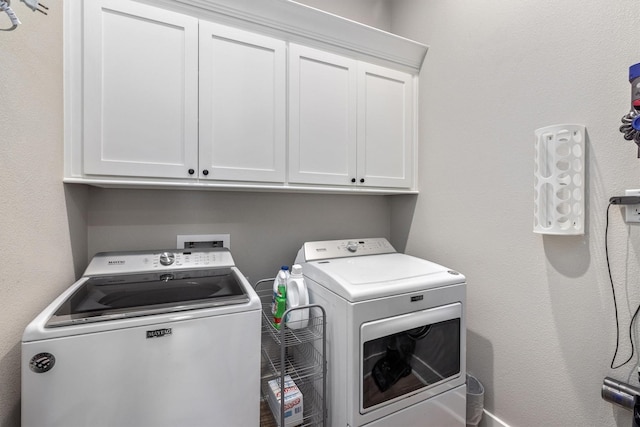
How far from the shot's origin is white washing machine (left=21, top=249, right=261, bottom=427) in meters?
0.79

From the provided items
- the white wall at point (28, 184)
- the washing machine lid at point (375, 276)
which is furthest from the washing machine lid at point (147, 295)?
the washing machine lid at point (375, 276)

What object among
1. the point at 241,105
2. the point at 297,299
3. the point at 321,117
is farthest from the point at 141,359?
the point at 321,117

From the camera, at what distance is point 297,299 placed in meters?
1.39

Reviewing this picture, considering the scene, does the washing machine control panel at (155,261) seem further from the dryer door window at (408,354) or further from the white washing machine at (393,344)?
the dryer door window at (408,354)

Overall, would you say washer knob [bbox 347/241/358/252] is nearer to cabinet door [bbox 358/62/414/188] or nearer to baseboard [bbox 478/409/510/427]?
cabinet door [bbox 358/62/414/188]

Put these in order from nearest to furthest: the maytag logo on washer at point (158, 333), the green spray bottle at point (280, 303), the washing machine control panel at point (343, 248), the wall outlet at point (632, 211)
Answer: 1. the maytag logo on washer at point (158, 333)
2. the wall outlet at point (632, 211)
3. the green spray bottle at point (280, 303)
4. the washing machine control panel at point (343, 248)

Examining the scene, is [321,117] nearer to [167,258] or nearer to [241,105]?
[241,105]

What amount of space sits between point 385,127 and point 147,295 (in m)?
1.64

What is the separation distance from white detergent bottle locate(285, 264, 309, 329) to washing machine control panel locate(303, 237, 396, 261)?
0.70 ft

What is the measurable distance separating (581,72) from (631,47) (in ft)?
0.48

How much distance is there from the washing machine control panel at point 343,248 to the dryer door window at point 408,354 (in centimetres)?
61

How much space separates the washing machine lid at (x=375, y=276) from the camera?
1.17 m

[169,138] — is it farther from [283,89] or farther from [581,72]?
[581,72]

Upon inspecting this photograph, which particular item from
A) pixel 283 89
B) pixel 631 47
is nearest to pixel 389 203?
pixel 283 89
